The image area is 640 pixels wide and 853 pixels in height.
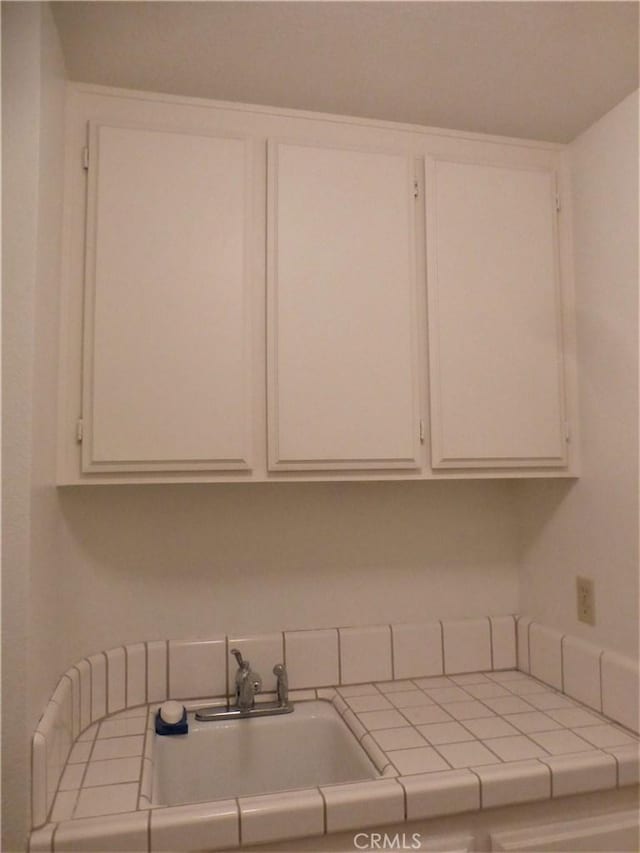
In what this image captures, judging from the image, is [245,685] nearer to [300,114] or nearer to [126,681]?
[126,681]

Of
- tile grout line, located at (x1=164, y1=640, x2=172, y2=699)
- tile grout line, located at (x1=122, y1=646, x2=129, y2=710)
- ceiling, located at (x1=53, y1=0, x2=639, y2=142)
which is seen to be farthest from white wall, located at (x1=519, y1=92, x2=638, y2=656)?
tile grout line, located at (x1=122, y1=646, x2=129, y2=710)

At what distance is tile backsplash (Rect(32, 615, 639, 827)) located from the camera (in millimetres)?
1467

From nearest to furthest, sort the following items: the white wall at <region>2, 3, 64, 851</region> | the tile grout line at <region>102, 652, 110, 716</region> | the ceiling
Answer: the white wall at <region>2, 3, 64, 851</region>
the ceiling
the tile grout line at <region>102, 652, 110, 716</region>

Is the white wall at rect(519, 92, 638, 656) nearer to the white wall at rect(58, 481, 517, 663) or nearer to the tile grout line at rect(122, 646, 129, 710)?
the white wall at rect(58, 481, 517, 663)

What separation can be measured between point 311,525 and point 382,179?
99 centimetres

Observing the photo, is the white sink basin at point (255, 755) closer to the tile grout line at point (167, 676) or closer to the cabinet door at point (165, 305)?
the tile grout line at point (167, 676)

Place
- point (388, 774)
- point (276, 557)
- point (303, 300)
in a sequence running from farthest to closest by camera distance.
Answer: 1. point (276, 557)
2. point (303, 300)
3. point (388, 774)

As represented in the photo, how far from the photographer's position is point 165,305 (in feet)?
4.67

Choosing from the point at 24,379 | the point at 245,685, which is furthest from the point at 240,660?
the point at 24,379

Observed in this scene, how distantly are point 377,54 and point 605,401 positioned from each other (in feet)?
3.35

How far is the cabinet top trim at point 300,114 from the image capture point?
4.76 ft

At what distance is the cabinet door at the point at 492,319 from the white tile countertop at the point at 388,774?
25.5 inches

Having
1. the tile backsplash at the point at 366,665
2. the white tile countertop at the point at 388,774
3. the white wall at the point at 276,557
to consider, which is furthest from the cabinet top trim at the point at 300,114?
the white tile countertop at the point at 388,774

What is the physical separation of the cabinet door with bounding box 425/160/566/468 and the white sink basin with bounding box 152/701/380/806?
78 centimetres
